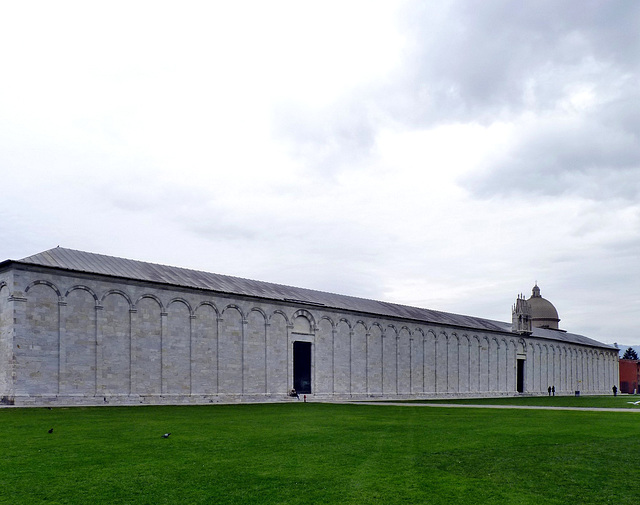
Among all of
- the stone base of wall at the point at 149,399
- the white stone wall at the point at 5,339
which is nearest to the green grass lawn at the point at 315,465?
the stone base of wall at the point at 149,399

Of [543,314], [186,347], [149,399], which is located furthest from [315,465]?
[543,314]

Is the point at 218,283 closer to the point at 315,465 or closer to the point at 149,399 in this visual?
the point at 149,399

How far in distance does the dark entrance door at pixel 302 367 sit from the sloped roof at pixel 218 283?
387 centimetres

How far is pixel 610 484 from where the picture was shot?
11.0 m

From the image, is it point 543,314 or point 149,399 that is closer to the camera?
point 149,399

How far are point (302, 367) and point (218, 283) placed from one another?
1035 centimetres

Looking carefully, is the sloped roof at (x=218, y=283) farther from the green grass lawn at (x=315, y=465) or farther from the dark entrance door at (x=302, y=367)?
the green grass lawn at (x=315, y=465)

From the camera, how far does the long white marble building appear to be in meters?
35.8

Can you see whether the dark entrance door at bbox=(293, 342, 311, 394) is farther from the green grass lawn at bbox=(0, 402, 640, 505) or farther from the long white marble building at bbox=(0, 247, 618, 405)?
the green grass lawn at bbox=(0, 402, 640, 505)

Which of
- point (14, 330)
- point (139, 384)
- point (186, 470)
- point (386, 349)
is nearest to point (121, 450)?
point (186, 470)

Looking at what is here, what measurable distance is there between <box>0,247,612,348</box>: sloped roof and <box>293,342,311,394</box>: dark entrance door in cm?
387

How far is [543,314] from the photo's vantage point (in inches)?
4168

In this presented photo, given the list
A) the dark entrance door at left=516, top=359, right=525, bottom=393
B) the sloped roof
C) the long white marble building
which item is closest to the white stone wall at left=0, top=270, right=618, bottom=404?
the long white marble building

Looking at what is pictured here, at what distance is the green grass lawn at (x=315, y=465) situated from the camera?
32.4 ft
